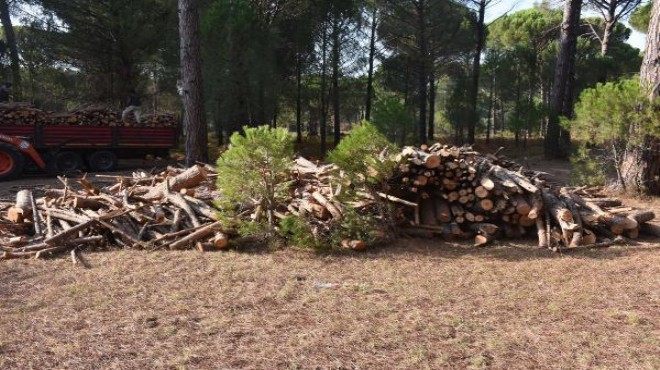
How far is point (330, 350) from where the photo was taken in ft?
11.3

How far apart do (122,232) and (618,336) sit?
564 centimetres

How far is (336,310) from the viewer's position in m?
4.22

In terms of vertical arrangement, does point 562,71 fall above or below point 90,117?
above

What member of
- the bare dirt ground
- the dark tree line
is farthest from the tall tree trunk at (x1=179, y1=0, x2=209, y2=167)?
the bare dirt ground

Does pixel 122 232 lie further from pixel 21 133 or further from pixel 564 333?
pixel 21 133

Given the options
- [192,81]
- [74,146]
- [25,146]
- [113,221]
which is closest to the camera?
[113,221]

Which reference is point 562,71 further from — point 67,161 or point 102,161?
point 67,161

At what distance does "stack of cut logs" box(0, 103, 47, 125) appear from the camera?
44.3 ft

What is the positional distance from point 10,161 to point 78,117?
256 cm

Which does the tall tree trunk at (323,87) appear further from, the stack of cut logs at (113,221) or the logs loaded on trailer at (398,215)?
the logs loaded on trailer at (398,215)

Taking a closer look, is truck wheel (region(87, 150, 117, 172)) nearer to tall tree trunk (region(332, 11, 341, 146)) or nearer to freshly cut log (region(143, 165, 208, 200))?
freshly cut log (region(143, 165, 208, 200))

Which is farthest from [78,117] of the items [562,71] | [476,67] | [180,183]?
[476,67]

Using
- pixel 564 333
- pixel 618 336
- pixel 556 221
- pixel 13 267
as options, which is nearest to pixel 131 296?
pixel 13 267

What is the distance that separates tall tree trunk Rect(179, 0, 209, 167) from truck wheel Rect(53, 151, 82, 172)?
3805mm
